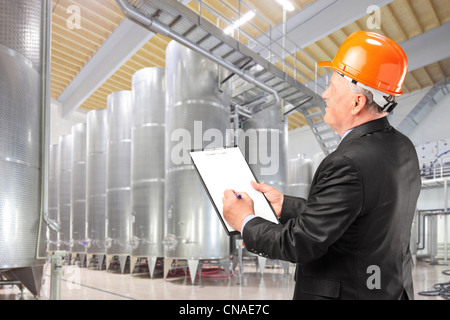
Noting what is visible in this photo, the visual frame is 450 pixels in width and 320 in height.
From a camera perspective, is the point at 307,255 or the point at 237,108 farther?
the point at 237,108

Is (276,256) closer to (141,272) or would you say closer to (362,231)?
(362,231)

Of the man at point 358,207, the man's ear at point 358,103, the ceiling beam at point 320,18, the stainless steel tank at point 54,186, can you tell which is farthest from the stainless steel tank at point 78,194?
the man's ear at point 358,103

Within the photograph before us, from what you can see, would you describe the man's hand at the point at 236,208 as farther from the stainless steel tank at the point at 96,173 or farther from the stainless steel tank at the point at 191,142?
the stainless steel tank at the point at 96,173

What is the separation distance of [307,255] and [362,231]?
0.21m

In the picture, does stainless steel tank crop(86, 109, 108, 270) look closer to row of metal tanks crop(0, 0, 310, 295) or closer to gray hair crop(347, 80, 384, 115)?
row of metal tanks crop(0, 0, 310, 295)

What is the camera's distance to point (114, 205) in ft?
35.4

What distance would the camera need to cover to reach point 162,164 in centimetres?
953

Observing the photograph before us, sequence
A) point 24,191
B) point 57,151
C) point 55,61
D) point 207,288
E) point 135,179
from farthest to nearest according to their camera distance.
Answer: point 57,151
point 55,61
point 135,179
point 207,288
point 24,191

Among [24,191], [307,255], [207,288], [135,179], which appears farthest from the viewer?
[135,179]

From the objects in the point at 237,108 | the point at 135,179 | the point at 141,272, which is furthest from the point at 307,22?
the point at 141,272

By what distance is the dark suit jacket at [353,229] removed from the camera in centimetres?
122

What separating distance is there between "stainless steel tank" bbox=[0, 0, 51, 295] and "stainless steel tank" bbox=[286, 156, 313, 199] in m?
11.3

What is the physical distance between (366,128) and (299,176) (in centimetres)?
1355

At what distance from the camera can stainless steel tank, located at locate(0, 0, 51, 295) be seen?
12.9 ft
